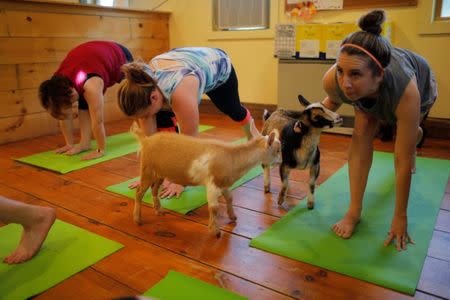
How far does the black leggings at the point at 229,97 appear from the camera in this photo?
7.54ft

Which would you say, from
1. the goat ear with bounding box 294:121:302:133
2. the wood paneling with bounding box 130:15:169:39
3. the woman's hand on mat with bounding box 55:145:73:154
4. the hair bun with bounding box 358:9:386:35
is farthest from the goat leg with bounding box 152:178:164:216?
the wood paneling with bounding box 130:15:169:39

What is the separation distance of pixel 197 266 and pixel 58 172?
4.81 feet

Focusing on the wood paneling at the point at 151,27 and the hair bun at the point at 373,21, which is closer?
the hair bun at the point at 373,21

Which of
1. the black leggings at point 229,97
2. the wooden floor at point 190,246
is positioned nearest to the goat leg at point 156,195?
the wooden floor at point 190,246

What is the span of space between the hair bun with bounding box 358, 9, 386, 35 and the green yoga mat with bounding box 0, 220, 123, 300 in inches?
49.8

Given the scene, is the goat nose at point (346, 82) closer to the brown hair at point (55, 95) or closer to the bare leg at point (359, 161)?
the bare leg at point (359, 161)

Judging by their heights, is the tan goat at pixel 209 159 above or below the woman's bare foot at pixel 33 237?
above

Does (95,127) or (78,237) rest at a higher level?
(95,127)

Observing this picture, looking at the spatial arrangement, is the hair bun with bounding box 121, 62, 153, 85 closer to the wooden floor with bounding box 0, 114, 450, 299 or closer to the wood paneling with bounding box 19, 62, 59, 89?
the wooden floor with bounding box 0, 114, 450, 299

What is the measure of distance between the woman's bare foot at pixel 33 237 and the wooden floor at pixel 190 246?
0.23 m

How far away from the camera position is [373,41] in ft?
4.22

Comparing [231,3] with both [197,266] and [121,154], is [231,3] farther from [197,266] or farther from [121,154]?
[197,266]

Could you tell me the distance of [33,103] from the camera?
331 cm

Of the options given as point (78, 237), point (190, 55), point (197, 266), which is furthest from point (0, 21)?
point (197, 266)
